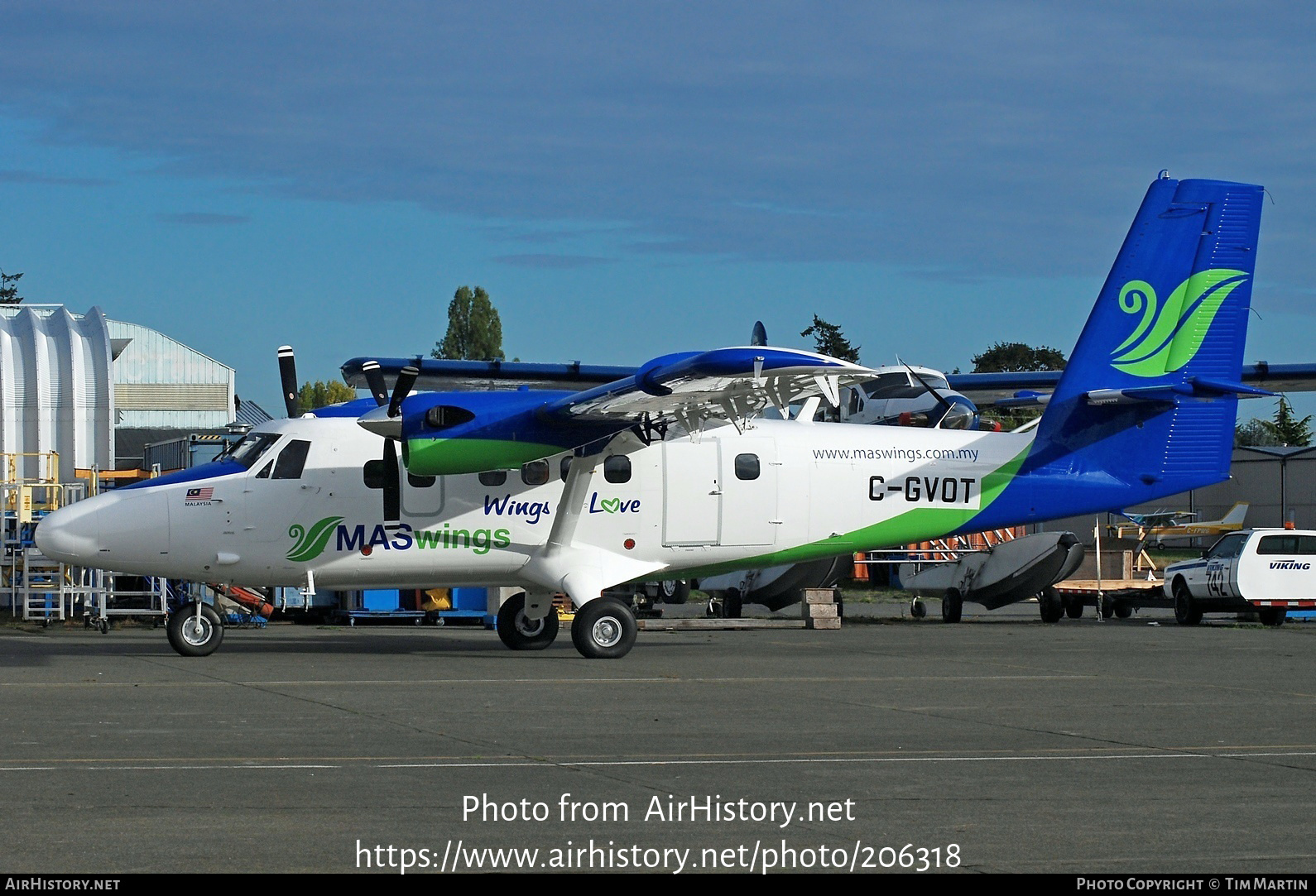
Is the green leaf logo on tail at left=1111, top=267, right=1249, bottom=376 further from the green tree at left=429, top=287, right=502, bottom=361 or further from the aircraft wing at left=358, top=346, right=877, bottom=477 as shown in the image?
the green tree at left=429, top=287, right=502, bottom=361

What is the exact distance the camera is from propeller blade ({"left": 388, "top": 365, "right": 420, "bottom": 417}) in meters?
15.9

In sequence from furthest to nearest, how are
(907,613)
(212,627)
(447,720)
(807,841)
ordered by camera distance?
(907,613) → (212,627) → (447,720) → (807,841)

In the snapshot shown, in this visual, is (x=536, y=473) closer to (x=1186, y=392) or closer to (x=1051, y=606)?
(x=1186, y=392)

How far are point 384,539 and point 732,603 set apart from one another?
11.6 meters

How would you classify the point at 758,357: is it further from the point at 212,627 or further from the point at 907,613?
the point at 907,613

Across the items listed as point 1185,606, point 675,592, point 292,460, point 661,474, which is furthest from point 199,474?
point 1185,606

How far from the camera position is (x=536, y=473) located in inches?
690

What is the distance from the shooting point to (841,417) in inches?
1359

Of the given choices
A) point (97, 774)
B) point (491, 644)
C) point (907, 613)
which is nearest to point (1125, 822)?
point (97, 774)

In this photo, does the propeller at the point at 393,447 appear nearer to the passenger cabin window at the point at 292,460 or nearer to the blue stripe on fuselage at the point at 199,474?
the passenger cabin window at the point at 292,460

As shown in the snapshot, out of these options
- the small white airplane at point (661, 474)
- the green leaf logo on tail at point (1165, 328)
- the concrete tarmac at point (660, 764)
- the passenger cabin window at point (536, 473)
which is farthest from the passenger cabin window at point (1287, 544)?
the passenger cabin window at point (536, 473)

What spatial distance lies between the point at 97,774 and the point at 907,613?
2323 cm

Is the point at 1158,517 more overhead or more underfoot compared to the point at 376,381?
more underfoot

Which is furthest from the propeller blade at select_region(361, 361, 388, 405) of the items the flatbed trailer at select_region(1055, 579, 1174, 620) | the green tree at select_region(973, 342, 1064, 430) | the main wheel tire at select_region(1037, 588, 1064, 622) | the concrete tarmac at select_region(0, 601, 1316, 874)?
the green tree at select_region(973, 342, 1064, 430)
